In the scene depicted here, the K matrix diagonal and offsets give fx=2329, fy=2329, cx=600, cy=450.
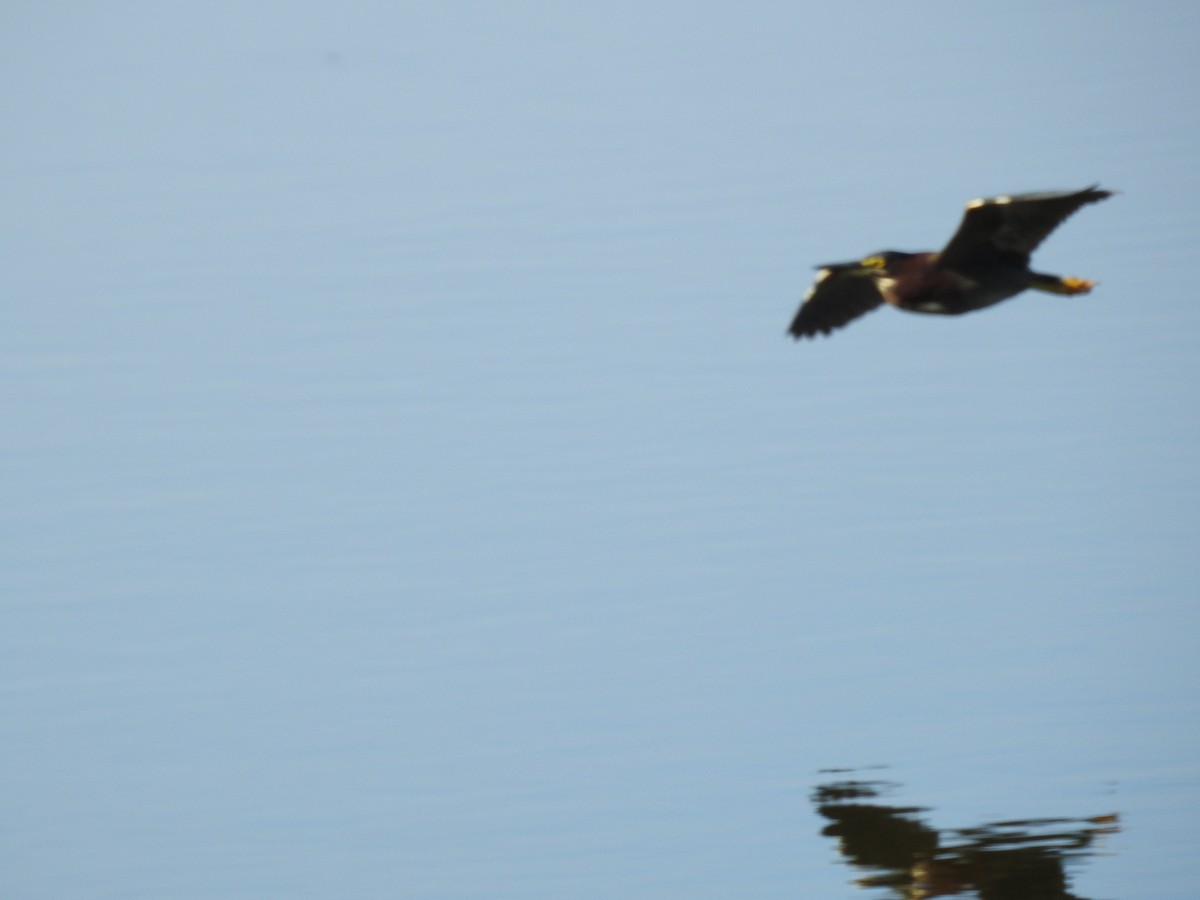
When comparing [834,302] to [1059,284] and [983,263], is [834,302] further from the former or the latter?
[1059,284]

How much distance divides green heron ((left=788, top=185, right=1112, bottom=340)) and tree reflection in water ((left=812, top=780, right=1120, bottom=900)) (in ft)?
7.78

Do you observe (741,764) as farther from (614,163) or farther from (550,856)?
(614,163)

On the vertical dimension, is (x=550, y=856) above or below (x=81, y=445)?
below

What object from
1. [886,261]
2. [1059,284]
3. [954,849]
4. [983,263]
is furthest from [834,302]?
[954,849]

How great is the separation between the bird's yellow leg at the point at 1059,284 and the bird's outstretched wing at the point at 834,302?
2.11 m

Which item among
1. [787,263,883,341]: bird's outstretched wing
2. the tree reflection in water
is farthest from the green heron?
the tree reflection in water

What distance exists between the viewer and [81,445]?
1655cm

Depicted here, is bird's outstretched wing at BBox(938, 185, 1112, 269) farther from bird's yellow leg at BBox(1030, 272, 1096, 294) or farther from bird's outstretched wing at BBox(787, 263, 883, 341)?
bird's outstretched wing at BBox(787, 263, 883, 341)

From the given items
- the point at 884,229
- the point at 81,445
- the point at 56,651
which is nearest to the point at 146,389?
the point at 81,445

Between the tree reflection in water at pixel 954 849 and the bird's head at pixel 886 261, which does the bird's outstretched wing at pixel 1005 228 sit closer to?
the bird's head at pixel 886 261

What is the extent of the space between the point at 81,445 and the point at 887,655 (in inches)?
275

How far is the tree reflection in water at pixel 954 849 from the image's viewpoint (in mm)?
9688

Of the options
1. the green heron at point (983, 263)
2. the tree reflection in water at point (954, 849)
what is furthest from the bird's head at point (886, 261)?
the tree reflection in water at point (954, 849)

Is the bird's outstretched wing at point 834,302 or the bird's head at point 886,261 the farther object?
the bird's outstretched wing at point 834,302
